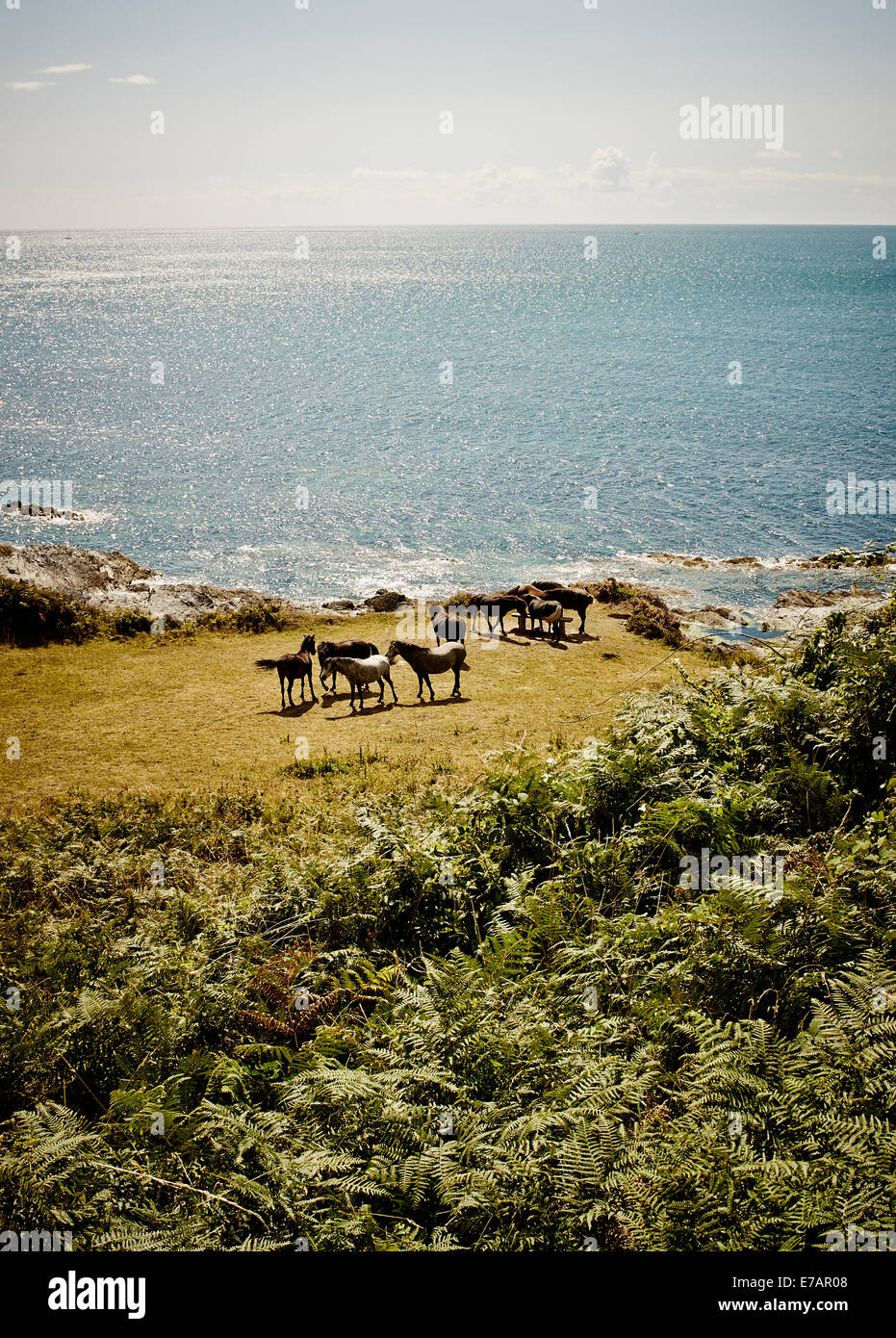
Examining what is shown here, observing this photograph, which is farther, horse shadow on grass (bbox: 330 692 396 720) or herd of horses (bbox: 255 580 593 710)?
herd of horses (bbox: 255 580 593 710)

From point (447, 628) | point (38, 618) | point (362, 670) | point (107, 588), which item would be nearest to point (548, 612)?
point (447, 628)

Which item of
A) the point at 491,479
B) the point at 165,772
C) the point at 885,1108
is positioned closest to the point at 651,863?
the point at 885,1108

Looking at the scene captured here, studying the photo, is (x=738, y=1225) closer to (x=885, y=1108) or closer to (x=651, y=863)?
(x=885, y=1108)

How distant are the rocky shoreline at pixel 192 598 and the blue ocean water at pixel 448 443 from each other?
5.21 m

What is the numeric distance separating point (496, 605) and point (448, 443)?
50.1 meters

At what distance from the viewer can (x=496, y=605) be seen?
29.2 m

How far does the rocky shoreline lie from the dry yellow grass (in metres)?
4.33

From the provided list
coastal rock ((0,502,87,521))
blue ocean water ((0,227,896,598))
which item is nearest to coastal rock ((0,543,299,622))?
blue ocean water ((0,227,896,598))

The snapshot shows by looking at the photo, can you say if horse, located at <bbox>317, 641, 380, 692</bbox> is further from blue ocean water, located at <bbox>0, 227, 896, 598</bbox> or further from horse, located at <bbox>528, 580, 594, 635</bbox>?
blue ocean water, located at <bbox>0, 227, 896, 598</bbox>

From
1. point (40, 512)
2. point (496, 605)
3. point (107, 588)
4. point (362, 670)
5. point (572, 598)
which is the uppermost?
point (40, 512)

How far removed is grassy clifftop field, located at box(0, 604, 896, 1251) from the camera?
4.10 meters

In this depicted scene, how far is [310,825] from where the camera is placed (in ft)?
40.4

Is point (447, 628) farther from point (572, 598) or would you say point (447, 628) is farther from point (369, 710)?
point (572, 598)
